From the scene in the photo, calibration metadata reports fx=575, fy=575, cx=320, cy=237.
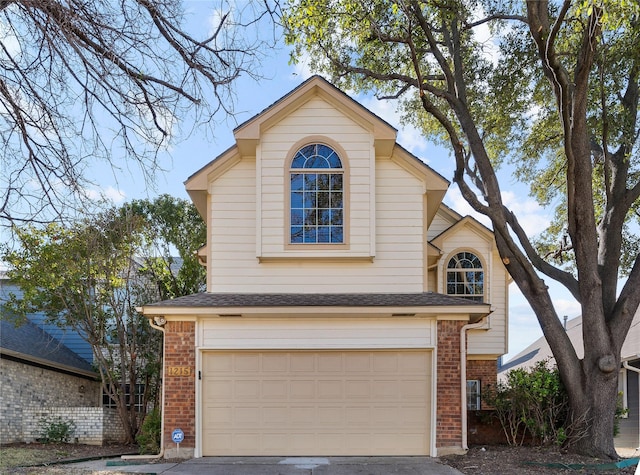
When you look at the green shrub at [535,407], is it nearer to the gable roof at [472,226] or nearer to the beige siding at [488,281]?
the beige siding at [488,281]

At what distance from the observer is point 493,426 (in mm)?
12016

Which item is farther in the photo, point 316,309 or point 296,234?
point 296,234

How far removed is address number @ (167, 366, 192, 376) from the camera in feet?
35.6

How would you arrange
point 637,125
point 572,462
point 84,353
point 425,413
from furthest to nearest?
point 84,353 → point 637,125 → point 425,413 → point 572,462

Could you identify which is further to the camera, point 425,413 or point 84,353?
point 84,353

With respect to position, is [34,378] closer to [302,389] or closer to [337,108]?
[302,389]

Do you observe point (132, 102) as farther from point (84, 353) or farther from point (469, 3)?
point (84, 353)

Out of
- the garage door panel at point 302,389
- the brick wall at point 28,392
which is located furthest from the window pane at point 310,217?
the brick wall at point 28,392

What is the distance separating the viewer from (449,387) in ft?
35.6

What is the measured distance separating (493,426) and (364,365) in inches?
128

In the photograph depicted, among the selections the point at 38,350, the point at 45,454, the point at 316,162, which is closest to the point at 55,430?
the point at 45,454

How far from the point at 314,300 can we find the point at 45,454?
6.74m

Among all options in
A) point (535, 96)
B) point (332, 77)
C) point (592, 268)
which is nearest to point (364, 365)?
point (592, 268)

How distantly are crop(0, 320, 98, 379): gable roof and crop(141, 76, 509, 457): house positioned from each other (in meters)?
5.70
